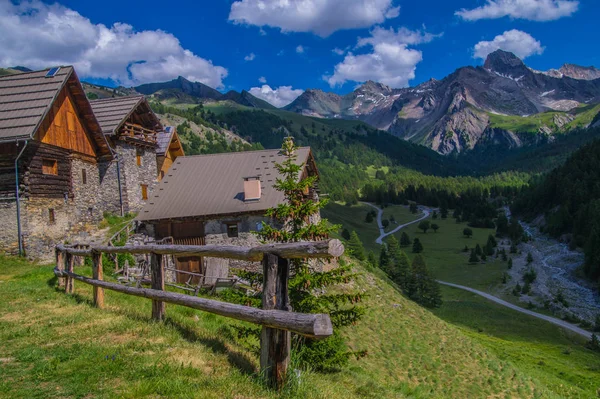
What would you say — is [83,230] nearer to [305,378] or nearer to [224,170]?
[224,170]

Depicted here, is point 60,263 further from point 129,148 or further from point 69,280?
point 129,148

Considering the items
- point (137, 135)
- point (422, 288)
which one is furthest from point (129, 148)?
point (422, 288)

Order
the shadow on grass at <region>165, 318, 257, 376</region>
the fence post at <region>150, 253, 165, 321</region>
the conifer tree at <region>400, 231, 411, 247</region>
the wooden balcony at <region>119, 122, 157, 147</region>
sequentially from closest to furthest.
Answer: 1. the shadow on grass at <region>165, 318, 257, 376</region>
2. the fence post at <region>150, 253, 165, 321</region>
3. the wooden balcony at <region>119, 122, 157, 147</region>
4. the conifer tree at <region>400, 231, 411, 247</region>

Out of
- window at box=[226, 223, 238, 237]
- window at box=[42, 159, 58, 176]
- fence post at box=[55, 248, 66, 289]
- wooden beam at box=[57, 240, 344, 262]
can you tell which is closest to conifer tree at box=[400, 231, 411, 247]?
window at box=[226, 223, 238, 237]

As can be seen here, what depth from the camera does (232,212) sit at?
2848 centimetres

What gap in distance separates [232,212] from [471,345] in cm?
2008

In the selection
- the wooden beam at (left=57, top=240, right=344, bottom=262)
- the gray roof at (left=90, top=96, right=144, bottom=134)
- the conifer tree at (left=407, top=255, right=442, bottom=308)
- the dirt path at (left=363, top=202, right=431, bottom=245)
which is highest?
Answer: the gray roof at (left=90, top=96, right=144, bottom=134)

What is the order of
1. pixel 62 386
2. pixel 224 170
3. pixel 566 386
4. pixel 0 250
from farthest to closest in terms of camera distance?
pixel 224 170, pixel 566 386, pixel 0 250, pixel 62 386

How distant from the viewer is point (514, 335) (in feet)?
159

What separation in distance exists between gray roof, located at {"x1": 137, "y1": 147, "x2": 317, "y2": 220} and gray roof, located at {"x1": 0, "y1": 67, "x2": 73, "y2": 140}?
893 cm

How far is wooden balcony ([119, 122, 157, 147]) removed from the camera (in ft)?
125

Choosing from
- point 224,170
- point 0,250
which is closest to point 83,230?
point 0,250

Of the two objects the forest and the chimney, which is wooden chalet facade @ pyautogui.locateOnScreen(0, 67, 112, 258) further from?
the forest

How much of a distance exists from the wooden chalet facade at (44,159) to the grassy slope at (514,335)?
110ft
